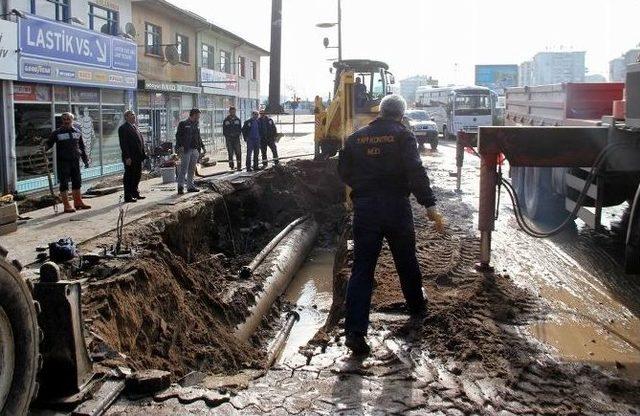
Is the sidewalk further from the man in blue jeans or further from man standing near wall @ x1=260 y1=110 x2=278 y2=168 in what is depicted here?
man standing near wall @ x1=260 y1=110 x2=278 y2=168

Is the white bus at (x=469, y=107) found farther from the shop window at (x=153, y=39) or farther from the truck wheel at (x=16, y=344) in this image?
the truck wheel at (x=16, y=344)

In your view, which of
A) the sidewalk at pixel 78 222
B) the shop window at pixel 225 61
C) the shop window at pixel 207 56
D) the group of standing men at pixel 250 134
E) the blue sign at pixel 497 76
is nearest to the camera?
the sidewalk at pixel 78 222

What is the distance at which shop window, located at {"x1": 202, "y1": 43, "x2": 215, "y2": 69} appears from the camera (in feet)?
97.4

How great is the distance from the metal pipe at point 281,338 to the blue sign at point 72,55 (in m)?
9.28

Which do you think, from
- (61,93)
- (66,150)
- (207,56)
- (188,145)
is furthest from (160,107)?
(66,150)

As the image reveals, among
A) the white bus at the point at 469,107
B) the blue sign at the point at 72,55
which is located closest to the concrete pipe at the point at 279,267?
the blue sign at the point at 72,55

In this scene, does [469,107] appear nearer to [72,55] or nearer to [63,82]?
[72,55]

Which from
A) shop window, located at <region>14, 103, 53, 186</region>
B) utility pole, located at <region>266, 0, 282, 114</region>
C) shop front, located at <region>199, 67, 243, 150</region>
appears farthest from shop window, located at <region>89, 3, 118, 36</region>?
utility pole, located at <region>266, 0, 282, 114</region>

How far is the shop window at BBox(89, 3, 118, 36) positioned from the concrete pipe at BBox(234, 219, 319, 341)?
9.62 m

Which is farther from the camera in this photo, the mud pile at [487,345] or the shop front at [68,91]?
the shop front at [68,91]

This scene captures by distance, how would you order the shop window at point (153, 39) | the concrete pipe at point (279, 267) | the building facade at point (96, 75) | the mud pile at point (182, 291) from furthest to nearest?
the shop window at point (153, 39) < the building facade at point (96, 75) < the concrete pipe at point (279, 267) < the mud pile at point (182, 291)

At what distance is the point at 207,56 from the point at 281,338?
24.8 metres

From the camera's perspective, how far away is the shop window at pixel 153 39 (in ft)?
75.9

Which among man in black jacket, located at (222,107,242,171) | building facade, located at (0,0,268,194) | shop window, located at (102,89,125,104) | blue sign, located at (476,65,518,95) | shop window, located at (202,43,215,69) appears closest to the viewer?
building facade, located at (0,0,268,194)
